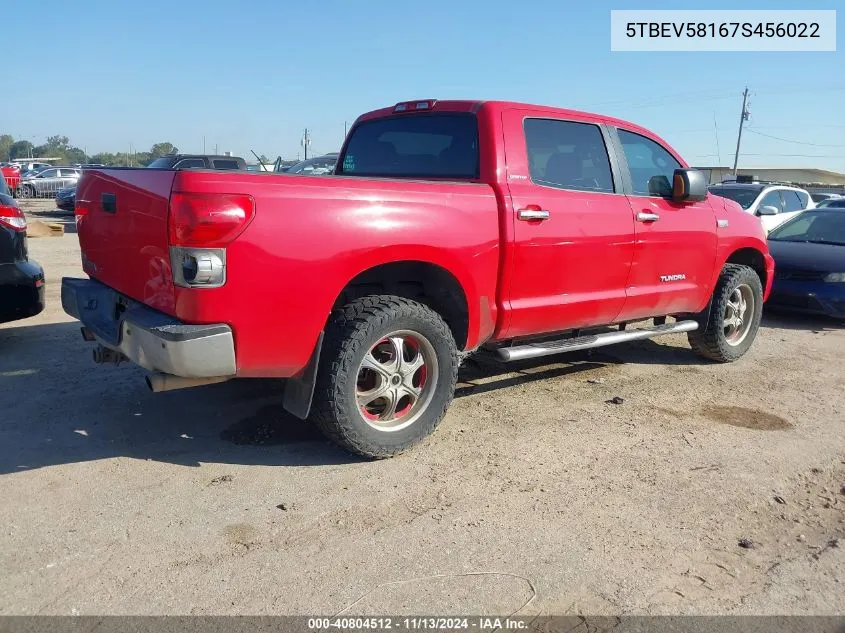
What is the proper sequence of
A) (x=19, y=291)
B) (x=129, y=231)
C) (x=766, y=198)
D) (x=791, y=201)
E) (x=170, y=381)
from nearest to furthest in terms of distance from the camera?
(x=170, y=381) → (x=129, y=231) → (x=19, y=291) → (x=766, y=198) → (x=791, y=201)

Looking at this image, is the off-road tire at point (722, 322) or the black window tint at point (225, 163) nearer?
the off-road tire at point (722, 322)

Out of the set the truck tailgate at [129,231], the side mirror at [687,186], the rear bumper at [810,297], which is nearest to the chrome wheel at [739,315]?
the side mirror at [687,186]

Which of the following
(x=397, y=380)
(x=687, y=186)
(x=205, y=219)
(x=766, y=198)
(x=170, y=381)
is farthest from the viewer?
(x=766, y=198)

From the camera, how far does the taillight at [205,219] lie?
10.4 feet

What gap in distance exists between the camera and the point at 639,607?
272cm

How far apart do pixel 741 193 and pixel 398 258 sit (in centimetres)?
1177

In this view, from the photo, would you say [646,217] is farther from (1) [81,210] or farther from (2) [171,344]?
(1) [81,210]

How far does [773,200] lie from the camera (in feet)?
45.1

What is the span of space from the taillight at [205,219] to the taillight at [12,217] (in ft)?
9.76

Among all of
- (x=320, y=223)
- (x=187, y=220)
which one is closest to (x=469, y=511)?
(x=320, y=223)

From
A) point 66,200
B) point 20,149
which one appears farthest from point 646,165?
point 20,149

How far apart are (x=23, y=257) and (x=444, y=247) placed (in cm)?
360

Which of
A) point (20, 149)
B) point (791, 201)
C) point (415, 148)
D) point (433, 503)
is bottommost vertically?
point (433, 503)

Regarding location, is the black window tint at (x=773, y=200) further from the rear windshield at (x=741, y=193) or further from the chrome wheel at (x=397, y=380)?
the chrome wheel at (x=397, y=380)
